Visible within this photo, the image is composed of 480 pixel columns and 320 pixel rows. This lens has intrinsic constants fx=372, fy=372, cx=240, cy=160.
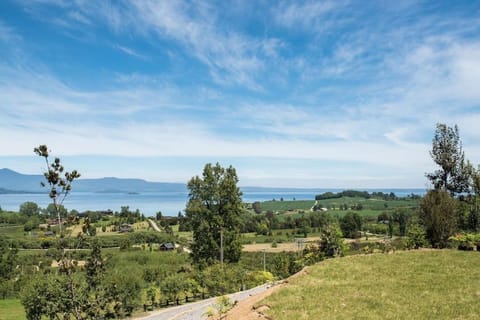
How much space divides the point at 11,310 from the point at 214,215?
106 feet

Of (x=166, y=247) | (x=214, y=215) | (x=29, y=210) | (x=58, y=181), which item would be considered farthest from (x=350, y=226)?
(x=29, y=210)

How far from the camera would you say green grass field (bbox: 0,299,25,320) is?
39953 millimetres

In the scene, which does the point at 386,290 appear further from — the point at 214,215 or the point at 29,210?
the point at 29,210

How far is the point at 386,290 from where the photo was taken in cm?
1060

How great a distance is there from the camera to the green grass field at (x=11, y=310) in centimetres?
3995

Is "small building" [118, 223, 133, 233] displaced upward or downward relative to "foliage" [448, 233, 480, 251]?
downward

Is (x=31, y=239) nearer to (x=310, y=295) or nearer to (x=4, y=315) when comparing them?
(x=4, y=315)

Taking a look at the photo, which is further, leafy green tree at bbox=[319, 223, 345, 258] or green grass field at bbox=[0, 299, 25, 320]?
green grass field at bbox=[0, 299, 25, 320]

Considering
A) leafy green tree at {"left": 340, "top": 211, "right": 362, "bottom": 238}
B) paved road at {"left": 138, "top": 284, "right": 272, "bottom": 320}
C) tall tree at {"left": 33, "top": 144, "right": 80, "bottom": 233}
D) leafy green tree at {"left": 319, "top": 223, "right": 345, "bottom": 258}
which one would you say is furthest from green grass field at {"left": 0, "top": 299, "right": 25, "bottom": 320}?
leafy green tree at {"left": 340, "top": 211, "right": 362, "bottom": 238}

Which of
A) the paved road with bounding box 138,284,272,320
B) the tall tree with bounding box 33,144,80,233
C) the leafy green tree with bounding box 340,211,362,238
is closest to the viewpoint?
the tall tree with bounding box 33,144,80,233

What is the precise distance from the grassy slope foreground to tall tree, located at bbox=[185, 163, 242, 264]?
18.2m

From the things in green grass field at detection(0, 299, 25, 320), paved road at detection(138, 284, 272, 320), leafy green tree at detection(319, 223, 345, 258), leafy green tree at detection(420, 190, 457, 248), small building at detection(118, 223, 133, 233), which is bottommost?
green grass field at detection(0, 299, 25, 320)

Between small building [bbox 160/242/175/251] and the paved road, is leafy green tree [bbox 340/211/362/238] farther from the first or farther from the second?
the paved road

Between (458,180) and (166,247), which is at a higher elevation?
(458,180)
